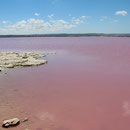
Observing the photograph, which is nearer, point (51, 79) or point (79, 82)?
point (79, 82)

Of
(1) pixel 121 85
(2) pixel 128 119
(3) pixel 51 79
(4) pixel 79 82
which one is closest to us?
(2) pixel 128 119

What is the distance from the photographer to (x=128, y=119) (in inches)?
204

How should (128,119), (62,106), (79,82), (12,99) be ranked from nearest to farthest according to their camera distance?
1. (128,119)
2. (62,106)
3. (12,99)
4. (79,82)

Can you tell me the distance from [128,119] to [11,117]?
131 inches

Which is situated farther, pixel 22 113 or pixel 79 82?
pixel 79 82

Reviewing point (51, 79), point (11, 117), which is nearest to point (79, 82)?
point (51, 79)

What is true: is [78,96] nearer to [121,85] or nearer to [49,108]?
[49,108]

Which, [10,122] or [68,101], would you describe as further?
[68,101]

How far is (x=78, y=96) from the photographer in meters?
6.94

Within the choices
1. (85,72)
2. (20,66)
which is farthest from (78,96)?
(20,66)

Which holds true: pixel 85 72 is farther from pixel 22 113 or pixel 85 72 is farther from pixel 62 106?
pixel 22 113

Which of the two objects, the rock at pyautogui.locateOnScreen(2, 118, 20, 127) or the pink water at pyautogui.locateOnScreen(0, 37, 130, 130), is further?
the pink water at pyautogui.locateOnScreen(0, 37, 130, 130)

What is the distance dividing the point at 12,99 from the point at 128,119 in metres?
3.98

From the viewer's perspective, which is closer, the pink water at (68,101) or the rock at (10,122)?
the rock at (10,122)
